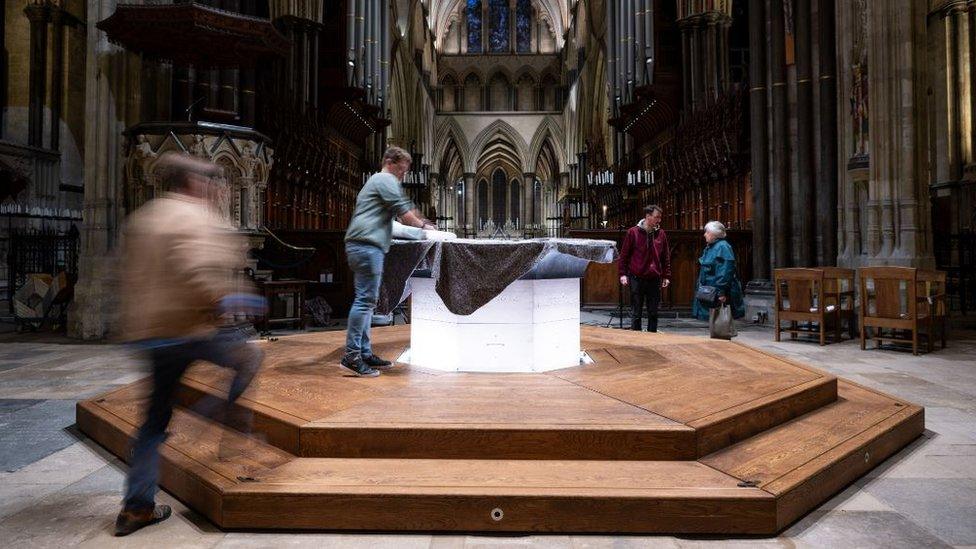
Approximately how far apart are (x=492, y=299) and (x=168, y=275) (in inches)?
74.9

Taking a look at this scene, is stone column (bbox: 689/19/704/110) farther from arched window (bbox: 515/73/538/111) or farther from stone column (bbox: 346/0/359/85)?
arched window (bbox: 515/73/538/111)

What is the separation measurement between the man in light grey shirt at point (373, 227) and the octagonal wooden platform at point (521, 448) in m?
0.45

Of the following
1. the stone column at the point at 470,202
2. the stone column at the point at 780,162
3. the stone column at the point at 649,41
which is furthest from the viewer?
the stone column at the point at 470,202

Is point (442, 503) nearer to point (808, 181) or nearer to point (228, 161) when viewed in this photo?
point (228, 161)

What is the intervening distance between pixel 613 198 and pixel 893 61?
1222cm

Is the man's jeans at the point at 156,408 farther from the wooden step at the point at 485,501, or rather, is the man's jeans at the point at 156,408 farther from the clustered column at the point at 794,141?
the clustered column at the point at 794,141

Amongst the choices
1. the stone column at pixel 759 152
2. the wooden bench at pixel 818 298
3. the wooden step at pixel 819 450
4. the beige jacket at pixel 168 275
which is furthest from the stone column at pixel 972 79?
the beige jacket at pixel 168 275

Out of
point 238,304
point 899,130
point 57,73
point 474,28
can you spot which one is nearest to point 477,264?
point 238,304

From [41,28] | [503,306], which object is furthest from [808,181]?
[41,28]

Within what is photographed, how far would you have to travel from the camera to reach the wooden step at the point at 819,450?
2.27m

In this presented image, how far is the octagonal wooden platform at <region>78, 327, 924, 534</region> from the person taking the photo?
7.05ft

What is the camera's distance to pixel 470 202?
129ft

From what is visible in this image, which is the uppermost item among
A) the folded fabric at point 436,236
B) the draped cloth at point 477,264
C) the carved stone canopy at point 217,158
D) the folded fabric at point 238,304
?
the carved stone canopy at point 217,158

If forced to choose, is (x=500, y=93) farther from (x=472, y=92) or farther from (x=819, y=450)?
(x=819, y=450)
